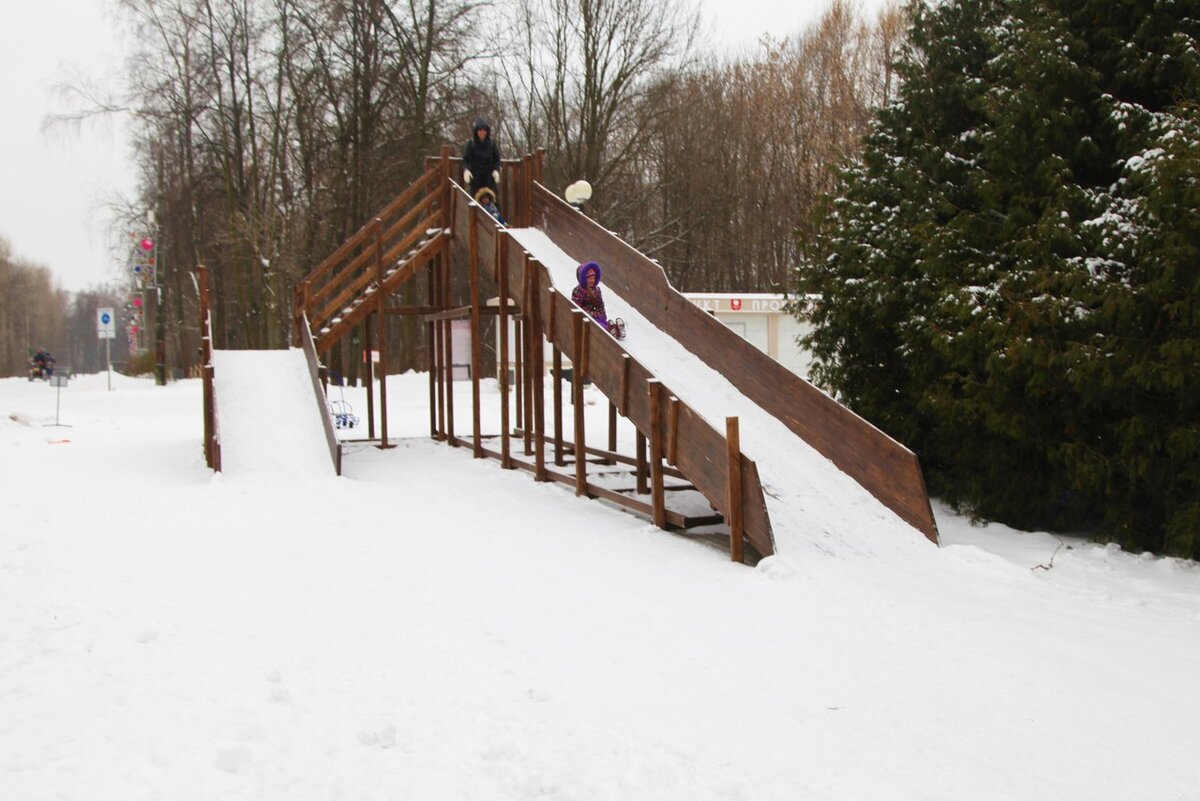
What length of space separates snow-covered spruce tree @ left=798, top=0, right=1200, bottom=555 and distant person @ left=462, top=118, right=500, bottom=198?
19.9 feet

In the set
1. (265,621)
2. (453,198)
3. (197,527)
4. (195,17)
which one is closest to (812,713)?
(265,621)

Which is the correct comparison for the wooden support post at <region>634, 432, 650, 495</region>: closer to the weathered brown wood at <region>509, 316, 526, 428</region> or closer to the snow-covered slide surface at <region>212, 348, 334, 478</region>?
the weathered brown wood at <region>509, 316, 526, 428</region>

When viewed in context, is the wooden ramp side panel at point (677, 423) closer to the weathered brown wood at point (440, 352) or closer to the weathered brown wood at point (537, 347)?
the weathered brown wood at point (537, 347)

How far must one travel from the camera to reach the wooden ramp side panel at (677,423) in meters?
7.53

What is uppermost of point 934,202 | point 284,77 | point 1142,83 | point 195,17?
point 195,17

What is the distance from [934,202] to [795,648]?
6310mm

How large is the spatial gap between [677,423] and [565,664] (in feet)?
11.4

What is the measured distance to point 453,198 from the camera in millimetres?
15172

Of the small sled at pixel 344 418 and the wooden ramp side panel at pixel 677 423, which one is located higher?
the wooden ramp side panel at pixel 677 423

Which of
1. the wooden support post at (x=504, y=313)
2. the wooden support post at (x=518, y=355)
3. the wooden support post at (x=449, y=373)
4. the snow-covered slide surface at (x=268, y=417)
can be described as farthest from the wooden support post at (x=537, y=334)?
the wooden support post at (x=449, y=373)

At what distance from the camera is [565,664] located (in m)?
5.25

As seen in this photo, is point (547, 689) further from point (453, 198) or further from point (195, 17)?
point (195, 17)

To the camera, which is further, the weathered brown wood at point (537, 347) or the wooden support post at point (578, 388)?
the weathered brown wood at point (537, 347)

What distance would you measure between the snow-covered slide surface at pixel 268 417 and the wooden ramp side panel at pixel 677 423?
3045 mm
